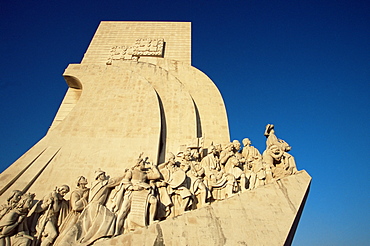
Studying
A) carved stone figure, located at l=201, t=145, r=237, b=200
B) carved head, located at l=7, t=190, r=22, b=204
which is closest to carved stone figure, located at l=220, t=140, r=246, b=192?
carved stone figure, located at l=201, t=145, r=237, b=200

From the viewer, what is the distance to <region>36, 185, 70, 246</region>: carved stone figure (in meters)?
4.56

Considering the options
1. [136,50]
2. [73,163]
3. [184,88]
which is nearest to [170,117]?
[184,88]

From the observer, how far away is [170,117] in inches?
335

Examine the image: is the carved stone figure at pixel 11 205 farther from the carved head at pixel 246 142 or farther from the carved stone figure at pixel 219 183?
the carved head at pixel 246 142

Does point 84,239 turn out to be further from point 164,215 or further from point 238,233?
point 238,233

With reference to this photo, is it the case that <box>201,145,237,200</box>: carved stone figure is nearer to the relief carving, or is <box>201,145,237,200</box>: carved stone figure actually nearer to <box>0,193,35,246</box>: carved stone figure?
<box>0,193,35,246</box>: carved stone figure

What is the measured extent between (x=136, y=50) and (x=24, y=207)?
7844 millimetres

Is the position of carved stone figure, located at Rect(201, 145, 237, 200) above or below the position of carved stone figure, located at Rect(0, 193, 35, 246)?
above

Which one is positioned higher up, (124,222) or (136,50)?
(136,50)

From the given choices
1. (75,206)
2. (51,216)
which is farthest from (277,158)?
(51,216)

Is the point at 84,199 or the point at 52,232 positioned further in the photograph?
the point at 84,199

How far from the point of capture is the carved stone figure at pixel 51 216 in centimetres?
456

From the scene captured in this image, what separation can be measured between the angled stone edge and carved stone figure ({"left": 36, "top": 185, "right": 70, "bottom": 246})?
126 cm

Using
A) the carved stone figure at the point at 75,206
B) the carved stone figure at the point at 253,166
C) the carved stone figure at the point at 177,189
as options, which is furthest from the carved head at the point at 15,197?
the carved stone figure at the point at 253,166
